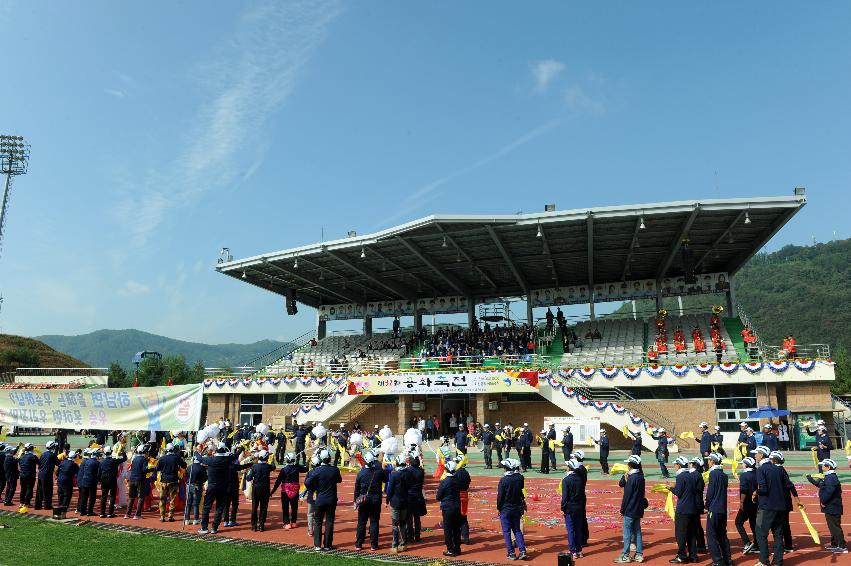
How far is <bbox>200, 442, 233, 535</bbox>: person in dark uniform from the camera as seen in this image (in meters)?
12.6

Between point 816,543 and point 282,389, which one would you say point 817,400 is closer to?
point 816,543

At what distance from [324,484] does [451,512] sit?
2.35 m

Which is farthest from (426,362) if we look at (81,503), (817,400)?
(81,503)

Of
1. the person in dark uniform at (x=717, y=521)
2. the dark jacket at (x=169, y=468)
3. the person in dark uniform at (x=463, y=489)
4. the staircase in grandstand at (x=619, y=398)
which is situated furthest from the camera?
the staircase in grandstand at (x=619, y=398)

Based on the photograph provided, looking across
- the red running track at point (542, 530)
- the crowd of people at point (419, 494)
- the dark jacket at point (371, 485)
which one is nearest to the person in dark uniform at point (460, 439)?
the red running track at point (542, 530)

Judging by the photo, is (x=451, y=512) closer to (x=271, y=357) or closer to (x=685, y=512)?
(x=685, y=512)

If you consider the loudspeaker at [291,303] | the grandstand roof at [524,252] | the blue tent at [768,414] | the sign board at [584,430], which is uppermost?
the grandstand roof at [524,252]

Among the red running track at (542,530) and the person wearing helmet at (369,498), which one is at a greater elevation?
the person wearing helmet at (369,498)

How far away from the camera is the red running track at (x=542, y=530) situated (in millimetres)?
10477

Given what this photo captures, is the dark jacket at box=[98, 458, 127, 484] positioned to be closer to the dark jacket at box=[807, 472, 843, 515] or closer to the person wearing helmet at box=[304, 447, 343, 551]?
the person wearing helmet at box=[304, 447, 343, 551]

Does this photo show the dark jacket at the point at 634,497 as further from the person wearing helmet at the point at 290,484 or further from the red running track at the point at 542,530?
the person wearing helmet at the point at 290,484

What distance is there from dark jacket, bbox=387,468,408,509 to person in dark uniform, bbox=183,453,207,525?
15.7 feet

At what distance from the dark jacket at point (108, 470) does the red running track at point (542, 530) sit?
2.94 ft

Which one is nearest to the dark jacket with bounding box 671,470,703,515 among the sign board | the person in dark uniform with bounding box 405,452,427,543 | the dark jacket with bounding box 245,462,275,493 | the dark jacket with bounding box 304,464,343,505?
the person in dark uniform with bounding box 405,452,427,543
